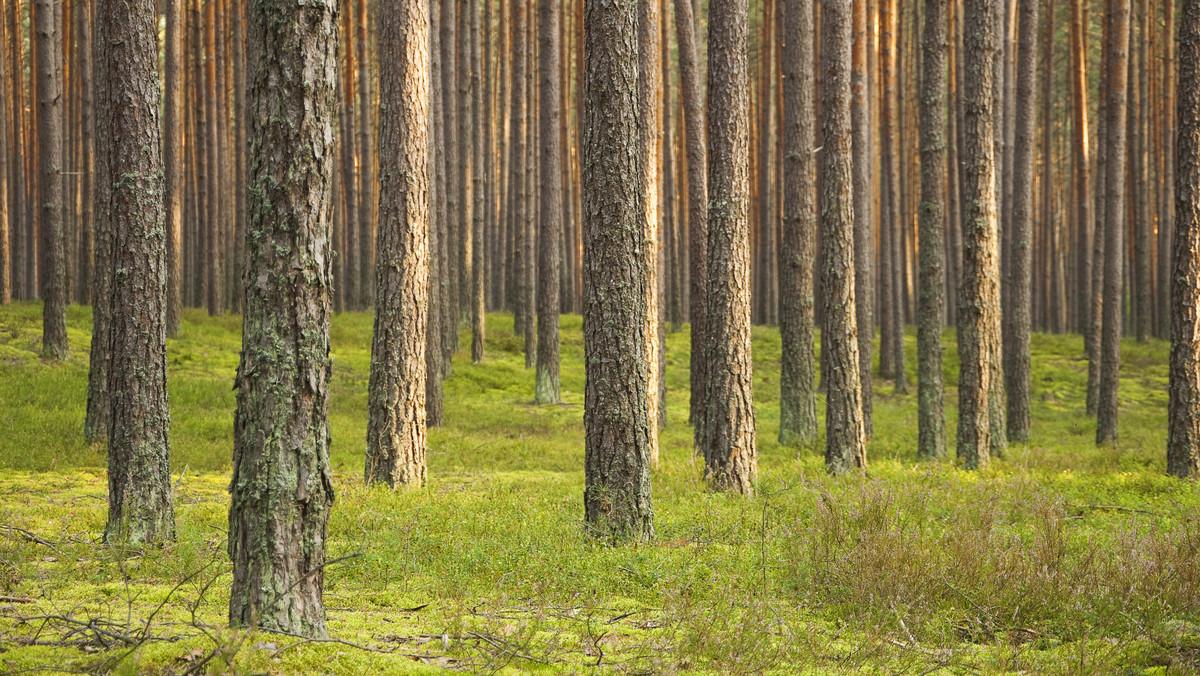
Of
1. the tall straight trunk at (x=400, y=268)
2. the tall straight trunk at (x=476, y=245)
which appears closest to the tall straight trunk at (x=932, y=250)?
the tall straight trunk at (x=400, y=268)

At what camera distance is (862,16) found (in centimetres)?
1858

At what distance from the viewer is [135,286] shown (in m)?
6.50

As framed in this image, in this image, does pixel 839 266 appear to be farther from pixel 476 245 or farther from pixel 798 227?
pixel 476 245

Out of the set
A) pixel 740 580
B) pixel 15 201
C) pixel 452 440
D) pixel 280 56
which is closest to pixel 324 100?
pixel 280 56

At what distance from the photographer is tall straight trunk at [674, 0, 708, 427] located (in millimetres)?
13852

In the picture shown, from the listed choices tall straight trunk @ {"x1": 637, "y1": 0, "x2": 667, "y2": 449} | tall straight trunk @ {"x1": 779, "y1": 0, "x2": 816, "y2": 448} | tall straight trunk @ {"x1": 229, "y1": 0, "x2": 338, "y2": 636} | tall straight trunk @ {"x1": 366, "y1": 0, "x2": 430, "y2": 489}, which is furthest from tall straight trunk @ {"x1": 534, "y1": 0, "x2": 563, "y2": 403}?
tall straight trunk @ {"x1": 229, "y1": 0, "x2": 338, "y2": 636}

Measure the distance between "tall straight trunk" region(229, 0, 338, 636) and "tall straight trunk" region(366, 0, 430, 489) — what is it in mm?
5617

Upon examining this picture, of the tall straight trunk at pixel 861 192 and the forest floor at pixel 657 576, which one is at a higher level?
the tall straight trunk at pixel 861 192

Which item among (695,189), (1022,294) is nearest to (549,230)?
(695,189)

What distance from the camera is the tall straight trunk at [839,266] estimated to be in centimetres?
1053

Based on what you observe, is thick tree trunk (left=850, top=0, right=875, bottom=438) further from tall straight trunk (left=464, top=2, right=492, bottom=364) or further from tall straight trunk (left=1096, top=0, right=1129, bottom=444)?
tall straight trunk (left=464, top=2, right=492, bottom=364)

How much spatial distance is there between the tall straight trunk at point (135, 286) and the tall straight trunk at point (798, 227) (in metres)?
8.72

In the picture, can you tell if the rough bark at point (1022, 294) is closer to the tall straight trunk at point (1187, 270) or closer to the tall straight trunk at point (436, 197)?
the tall straight trunk at point (1187, 270)

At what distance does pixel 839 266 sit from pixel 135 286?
7777mm
